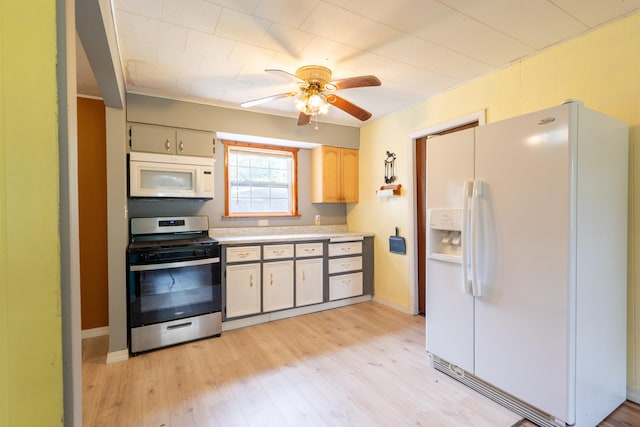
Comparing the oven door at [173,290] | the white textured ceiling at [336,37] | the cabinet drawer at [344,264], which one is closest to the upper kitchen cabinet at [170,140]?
the white textured ceiling at [336,37]

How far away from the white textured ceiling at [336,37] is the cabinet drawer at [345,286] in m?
2.34

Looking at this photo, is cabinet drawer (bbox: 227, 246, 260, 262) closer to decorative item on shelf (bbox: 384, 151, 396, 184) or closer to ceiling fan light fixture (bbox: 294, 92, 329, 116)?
ceiling fan light fixture (bbox: 294, 92, 329, 116)

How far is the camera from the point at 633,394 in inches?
77.5

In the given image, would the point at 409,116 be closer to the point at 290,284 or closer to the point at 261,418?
the point at 290,284

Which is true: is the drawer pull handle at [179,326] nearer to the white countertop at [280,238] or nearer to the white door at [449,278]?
the white countertop at [280,238]

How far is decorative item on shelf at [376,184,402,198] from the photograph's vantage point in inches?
148

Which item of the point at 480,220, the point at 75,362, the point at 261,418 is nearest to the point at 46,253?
the point at 75,362

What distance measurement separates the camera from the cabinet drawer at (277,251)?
134 inches

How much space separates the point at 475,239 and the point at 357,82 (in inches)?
54.6

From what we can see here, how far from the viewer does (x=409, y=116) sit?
361 cm

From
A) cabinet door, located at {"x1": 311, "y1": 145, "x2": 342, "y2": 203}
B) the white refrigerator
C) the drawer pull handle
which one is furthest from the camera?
cabinet door, located at {"x1": 311, "y1": 145, "x2": 342, "y2": 203}

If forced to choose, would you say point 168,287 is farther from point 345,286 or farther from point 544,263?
point 544,263

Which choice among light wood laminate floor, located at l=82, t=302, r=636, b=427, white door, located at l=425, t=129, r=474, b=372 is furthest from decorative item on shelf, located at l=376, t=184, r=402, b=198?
light wood laminate floor, located at l=82, t=302, r=636, b=427

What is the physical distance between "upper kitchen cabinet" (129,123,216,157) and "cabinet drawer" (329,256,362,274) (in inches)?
77.3
